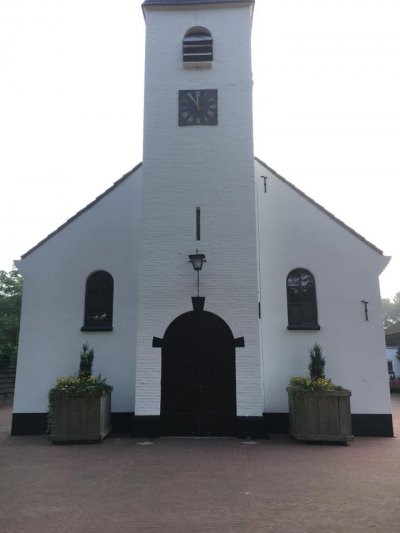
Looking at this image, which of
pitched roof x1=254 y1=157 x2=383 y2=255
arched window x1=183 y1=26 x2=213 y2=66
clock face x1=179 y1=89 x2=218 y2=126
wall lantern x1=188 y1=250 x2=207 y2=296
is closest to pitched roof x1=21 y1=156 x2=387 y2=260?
pitched roof x1=254 y1=157 x2=383 y2=255

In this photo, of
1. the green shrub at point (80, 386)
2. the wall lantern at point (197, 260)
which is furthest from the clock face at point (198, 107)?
the green shrub at point (80, 386)

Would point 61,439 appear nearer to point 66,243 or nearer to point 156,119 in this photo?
point 66,243

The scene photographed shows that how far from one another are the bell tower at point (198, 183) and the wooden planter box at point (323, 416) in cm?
104

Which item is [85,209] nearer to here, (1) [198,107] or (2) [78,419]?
(1) [198,107]

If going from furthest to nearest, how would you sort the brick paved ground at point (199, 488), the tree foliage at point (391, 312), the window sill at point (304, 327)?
the tree foliage at point (391, 312) → the window sill at point (304, 327) → the brick paved ground at point (199, 488)

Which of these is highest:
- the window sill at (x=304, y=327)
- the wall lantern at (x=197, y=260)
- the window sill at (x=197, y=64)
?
the window sill at (x=197, y=64)

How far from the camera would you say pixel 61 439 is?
36.4ft

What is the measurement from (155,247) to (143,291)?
121 cm

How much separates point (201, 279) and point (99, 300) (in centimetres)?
315

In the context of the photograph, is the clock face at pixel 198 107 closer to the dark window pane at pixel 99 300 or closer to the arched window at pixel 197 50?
the arched window at pixel 197 50

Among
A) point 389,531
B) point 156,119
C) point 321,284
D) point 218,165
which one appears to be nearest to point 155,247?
point 218,165

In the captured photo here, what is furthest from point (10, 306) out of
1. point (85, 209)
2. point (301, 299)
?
point (301, 299)

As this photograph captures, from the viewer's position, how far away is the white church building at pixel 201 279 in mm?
12148

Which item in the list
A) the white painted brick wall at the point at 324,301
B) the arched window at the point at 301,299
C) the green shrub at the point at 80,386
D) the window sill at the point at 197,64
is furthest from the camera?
the window sill at the point at 197,64
